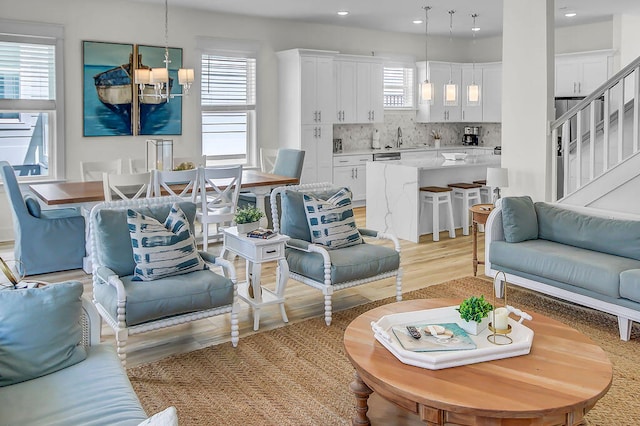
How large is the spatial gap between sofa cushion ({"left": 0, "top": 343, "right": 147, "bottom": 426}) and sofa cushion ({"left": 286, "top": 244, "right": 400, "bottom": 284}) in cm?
202

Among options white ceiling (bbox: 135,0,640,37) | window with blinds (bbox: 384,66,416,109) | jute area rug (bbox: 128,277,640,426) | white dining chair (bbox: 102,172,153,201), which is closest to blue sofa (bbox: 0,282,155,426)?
jute area rug (bbox: 128,277,640,426)

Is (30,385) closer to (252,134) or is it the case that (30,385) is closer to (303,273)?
(303,273)

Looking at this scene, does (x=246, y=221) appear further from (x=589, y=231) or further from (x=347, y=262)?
(x=589, y=231)

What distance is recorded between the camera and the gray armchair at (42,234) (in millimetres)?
5352

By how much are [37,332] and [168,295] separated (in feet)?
3.78

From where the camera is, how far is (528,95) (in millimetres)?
5934

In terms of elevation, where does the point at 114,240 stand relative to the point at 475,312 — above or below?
above

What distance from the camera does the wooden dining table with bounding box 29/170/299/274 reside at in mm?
5215

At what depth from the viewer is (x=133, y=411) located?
6.91 ft

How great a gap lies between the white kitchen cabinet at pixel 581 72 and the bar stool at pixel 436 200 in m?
3.40

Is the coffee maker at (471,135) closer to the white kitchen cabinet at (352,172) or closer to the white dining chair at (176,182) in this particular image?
the white kitchen cabinet at (352,172)

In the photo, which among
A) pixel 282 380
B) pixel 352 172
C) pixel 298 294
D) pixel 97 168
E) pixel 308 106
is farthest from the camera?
pixel 352 172

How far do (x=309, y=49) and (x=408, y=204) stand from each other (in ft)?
10.3

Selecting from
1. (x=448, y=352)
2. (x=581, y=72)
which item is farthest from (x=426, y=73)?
(x=448, y=352)
